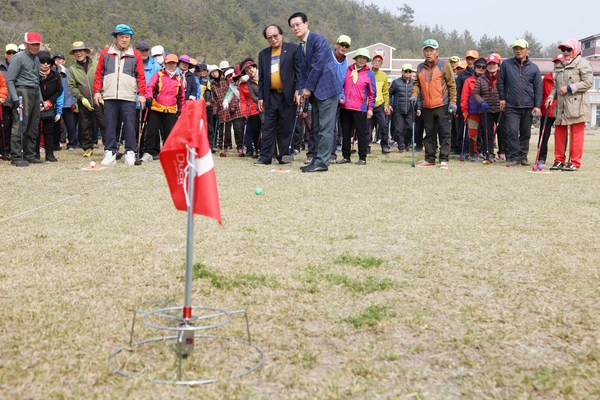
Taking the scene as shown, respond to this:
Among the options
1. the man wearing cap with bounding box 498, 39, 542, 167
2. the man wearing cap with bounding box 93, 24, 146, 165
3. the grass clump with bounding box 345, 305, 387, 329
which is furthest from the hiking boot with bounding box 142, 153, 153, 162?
the grass clump with bounding box 345, 305, 387, 329

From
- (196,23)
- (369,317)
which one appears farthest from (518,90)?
(196,23)

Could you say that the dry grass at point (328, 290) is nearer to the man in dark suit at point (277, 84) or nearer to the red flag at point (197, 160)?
the red flag at point (197, 160)

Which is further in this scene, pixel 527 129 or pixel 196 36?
pixel 196 36

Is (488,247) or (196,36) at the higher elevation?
(196,36)

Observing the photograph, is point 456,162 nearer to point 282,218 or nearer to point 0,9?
point 282,218

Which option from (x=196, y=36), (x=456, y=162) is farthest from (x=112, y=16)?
(x=456, y=162)

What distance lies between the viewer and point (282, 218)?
5.94 m

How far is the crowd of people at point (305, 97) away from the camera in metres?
10.1

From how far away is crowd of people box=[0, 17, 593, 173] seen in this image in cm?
1012

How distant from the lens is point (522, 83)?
36.5ft

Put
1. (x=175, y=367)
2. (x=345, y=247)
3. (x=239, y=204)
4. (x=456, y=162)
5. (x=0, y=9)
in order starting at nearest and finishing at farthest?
(x=175, y=367) < (x=345, y=247) < (x=239, y=204) < (x=456, y=162) < (x=0, y=9)

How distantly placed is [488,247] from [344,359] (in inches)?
93.1

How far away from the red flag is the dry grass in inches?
24.5

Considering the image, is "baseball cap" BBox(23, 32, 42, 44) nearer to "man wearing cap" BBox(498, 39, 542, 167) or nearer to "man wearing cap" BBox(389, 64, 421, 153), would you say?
"man wearing cap" BBox(498, 39, 542, 167)
